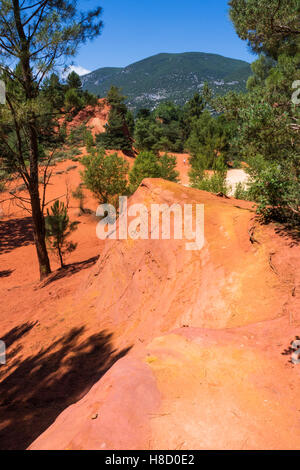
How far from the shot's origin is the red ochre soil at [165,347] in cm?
226

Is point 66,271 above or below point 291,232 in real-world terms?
below

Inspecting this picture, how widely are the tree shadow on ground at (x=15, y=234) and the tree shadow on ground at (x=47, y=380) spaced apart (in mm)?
10515

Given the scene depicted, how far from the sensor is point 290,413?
7.86 feet

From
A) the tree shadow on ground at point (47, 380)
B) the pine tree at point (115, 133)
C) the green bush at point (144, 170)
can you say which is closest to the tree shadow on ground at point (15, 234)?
the green bush at point (144, 170)

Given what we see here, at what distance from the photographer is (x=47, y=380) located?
4852 mm

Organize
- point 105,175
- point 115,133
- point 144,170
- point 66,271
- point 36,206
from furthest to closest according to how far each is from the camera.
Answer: point 115,133 → point 144,170 → point 105,175 → point 66,271 → point 36,206

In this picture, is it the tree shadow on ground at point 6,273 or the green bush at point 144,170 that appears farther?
the green bush at point 144,170

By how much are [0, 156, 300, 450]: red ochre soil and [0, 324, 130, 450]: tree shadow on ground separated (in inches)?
0.9

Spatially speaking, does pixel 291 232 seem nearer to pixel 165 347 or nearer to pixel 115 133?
pixel 165 347

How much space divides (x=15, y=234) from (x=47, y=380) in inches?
559

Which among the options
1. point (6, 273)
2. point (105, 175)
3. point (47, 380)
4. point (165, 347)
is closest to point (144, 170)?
point (105, 175)

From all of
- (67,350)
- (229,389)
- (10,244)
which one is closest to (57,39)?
(67,350)

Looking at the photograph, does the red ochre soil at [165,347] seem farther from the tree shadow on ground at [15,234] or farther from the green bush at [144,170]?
the green bush at [144,170]
